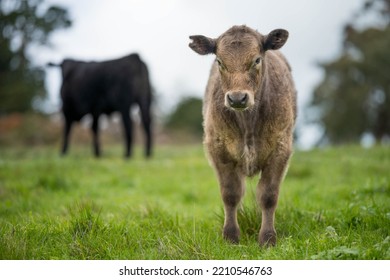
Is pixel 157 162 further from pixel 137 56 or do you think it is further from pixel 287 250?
pixel 287 250

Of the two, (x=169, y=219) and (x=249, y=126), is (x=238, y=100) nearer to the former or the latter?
(x=249, y=126)

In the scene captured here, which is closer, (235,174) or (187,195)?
(235,174)

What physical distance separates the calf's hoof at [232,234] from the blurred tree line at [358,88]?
2119cm

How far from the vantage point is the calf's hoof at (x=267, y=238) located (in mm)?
4797

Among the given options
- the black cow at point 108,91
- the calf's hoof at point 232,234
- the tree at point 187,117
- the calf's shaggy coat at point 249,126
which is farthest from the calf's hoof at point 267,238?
the tree at point 187,117

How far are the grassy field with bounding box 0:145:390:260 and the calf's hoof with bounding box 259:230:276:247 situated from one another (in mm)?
95

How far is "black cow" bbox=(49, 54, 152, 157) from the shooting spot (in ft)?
43.8

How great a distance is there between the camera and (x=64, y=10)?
10.1 meters

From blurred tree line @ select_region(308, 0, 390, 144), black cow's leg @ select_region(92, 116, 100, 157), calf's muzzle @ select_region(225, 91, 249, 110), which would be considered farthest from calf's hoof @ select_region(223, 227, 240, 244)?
blurred tree line @ select_region(308, 0, 390, 144)

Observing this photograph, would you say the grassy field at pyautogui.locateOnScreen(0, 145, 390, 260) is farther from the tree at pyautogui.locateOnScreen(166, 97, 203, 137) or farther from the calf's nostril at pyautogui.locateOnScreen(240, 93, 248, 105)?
the tree at pyautogui.locateOnScreen(166, 97, 203, 137)
